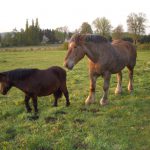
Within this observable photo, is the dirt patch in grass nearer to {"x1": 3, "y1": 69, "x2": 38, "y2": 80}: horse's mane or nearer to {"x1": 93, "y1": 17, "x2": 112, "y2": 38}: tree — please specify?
{"x1": 3, "y1": 69, "x2": 38, "y2": 80}: horse's mane

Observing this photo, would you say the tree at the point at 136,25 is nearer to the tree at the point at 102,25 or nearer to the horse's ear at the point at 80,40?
the tree at the point at 102,25

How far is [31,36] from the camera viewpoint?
74.5 m

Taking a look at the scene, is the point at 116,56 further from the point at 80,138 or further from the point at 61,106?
the point at 80,138

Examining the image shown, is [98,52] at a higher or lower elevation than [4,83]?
higher

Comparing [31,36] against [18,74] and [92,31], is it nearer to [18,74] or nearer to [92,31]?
[92,31]

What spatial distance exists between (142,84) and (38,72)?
231 inches

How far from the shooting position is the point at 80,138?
19.2ft

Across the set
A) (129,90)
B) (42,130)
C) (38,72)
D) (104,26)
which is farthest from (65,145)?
(104,26)

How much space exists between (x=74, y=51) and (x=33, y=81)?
1421 mm

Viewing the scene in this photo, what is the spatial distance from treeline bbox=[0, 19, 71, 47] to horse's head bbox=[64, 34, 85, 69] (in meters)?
57.4

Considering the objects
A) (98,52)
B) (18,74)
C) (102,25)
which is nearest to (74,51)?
(98,52)

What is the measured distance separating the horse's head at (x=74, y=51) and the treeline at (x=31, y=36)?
5738 cm

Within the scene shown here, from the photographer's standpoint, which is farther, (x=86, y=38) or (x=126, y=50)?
(x=126, y=50)

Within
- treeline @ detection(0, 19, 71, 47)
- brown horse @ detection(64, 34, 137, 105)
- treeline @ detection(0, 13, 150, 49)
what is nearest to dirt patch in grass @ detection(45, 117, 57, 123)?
brown horse @ detection(64, 34, 137, 105)
